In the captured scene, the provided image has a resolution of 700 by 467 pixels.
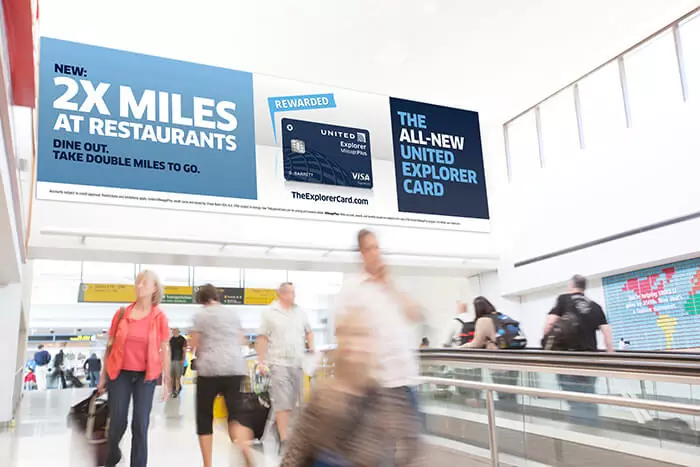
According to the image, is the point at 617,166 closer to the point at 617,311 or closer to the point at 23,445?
the point at 617,311

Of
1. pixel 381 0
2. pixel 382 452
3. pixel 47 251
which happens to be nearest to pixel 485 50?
pixel 381 0

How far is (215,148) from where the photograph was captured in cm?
660

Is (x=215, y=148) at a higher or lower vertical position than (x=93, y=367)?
higher

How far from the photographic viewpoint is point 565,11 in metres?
9.16

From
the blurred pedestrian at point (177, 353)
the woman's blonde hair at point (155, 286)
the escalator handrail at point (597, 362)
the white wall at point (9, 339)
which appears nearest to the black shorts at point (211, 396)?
the woman's blonde hair at point (155, 286)

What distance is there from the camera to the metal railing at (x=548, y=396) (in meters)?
2.54

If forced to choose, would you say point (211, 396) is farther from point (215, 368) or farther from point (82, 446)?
point (82, 446)

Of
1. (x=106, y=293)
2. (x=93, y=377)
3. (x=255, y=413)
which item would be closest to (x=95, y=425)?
(x=255, y=413)

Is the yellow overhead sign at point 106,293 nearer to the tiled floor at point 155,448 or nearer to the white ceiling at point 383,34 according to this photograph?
the tiled floor at point 155,448

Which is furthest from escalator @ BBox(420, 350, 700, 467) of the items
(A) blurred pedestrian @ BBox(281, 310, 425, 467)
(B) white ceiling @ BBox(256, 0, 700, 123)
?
(B) white ceiling @ BBox(256, 0, 700, 123)

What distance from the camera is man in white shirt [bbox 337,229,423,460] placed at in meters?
2.31

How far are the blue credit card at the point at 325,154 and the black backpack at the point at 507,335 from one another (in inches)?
96.5

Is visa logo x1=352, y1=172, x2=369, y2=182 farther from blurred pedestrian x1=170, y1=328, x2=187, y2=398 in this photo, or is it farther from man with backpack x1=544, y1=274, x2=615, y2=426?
blurred pedestrian x1=170, y1=328, x2=187, y2=398

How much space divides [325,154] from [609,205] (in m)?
5.90
